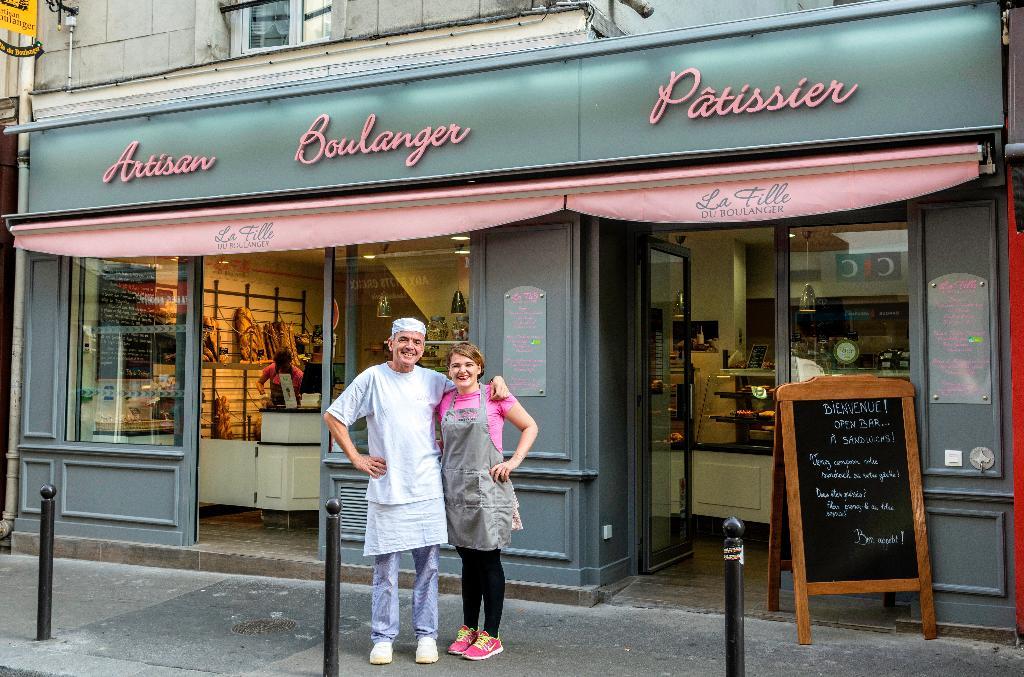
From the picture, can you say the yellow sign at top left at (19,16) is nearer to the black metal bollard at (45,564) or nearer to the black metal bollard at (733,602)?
the black metal bollard at (45,564)

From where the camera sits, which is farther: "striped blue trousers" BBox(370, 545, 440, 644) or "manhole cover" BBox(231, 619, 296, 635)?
"manhole cover" BBox(231, 619, 296, 635)

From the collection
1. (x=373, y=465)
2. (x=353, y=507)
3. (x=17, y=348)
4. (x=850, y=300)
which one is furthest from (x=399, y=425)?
(x=17, y=348)

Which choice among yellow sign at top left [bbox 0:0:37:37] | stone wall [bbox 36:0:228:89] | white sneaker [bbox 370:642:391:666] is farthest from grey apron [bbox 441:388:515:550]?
yellow sign at top left [bbox 0:0:37:37]

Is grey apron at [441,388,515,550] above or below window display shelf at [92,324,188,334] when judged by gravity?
below

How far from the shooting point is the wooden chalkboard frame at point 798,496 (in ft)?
20.3

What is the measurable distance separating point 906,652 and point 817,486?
1.09 meters

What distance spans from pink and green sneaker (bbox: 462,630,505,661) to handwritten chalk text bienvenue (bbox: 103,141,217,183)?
512cm

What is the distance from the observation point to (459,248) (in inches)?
317

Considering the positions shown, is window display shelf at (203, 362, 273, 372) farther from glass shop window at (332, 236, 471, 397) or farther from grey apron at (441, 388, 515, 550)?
grey apron at (441, 388, 515, 550)

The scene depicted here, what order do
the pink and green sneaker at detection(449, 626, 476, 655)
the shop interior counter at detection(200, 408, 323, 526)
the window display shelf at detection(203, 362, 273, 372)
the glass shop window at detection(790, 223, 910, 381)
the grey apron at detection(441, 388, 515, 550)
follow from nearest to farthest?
the grey apron at detection(441, 388, 515, 550), the pink and green sneaker at detection(449, 626, 476, 655), the glass shop window at detection(790, 223, 910, 381), the shop interior counter at detection(200, 408, 323, 526), the window display shelf at detection(203, 362, 273, 372)

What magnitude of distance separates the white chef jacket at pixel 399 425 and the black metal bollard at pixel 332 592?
41cm

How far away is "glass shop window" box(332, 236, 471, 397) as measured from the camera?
26.7 feet

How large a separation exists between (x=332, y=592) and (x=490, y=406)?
53.5 inches

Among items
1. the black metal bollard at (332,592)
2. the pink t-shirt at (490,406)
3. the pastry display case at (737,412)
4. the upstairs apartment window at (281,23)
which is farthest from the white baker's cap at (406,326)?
the pastry display case at (737,412)
